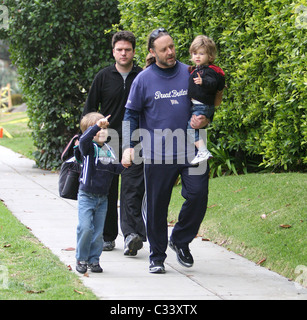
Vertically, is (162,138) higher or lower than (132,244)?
higher

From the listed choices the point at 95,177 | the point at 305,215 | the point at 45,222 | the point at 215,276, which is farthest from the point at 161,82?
the point at 45,222

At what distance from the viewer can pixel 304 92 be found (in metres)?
7.45

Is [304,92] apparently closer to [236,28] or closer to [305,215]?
Result: [305,215]

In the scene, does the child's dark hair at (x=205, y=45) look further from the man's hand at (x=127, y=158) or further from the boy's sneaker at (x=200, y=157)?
the man's hand at (x=127, y=158)

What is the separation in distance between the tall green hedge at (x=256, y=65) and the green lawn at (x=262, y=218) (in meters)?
0.39

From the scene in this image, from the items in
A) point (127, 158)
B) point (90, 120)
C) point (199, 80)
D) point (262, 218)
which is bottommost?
point (262, 218)

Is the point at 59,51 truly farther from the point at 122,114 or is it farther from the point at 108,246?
the point at 108,246

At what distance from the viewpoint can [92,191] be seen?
19.4 feet

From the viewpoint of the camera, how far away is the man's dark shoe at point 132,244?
6.66 m

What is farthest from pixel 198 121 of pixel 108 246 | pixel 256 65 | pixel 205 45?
pixel 256 65

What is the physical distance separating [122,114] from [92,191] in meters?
1.29

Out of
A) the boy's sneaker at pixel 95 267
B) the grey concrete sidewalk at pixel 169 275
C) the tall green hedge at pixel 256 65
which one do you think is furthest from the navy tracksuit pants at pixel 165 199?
the tall green hedge at pixel 256 65

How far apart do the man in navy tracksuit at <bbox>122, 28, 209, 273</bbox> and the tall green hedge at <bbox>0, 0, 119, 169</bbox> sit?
6.75 m

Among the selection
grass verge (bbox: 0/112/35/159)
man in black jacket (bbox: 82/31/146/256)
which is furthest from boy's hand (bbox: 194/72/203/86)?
grass verge (bbox: 0/112/35/159)
